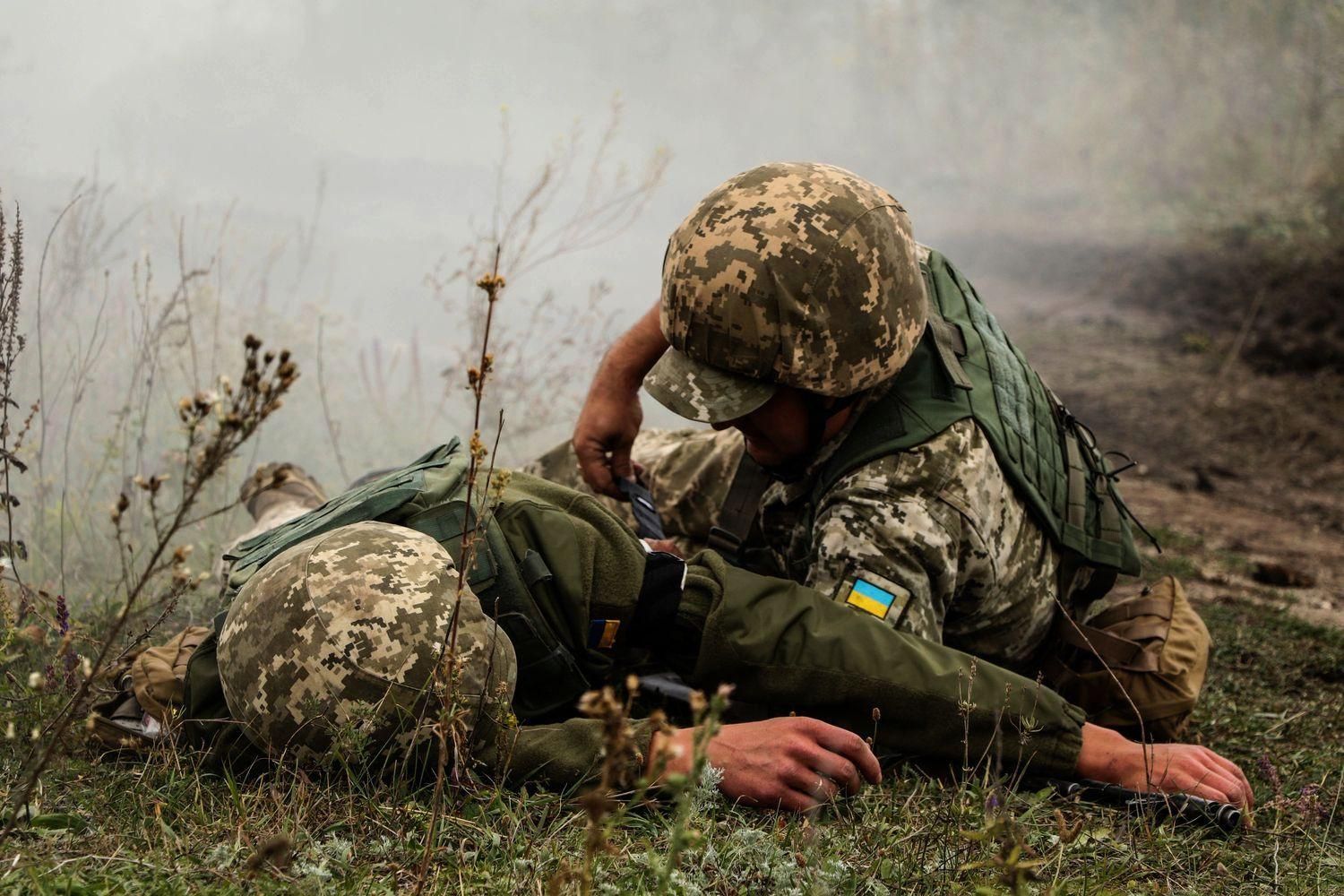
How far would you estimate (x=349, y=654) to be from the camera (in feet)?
6.84

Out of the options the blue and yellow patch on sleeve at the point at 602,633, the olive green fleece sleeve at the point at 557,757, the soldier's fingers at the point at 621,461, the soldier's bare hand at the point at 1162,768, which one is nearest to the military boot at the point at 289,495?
the soldier's fingers at the point at 621,461

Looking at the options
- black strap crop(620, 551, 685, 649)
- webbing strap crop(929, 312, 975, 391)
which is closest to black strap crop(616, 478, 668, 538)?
black strap crop(620, 551, 685, 649)

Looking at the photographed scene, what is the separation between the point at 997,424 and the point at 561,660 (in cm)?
135

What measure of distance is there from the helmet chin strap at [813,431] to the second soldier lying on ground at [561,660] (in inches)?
22.2

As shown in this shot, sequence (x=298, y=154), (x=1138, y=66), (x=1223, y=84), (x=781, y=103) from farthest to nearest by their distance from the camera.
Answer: (x=781, y=103), (x=1138, y=66), (x=1223, y=84), (x=298, y=154)

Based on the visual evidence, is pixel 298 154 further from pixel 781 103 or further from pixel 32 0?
pixel 781 103

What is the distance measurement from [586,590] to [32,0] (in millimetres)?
5870

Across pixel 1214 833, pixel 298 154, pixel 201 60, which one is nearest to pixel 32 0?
pixel 201 60

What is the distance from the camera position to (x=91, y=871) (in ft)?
5.63

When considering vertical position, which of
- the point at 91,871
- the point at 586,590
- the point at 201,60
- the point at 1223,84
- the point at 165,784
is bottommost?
the point at 165,784

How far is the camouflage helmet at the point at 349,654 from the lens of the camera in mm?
2082

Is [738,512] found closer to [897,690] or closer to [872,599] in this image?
[872,599]

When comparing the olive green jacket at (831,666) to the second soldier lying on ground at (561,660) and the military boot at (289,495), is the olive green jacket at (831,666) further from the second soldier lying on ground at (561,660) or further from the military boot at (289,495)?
the military boot at (289,495)

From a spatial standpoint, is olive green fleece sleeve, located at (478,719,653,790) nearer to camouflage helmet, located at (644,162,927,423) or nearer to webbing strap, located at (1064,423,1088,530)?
camouflage helmet, located at (644,162,927,423)
